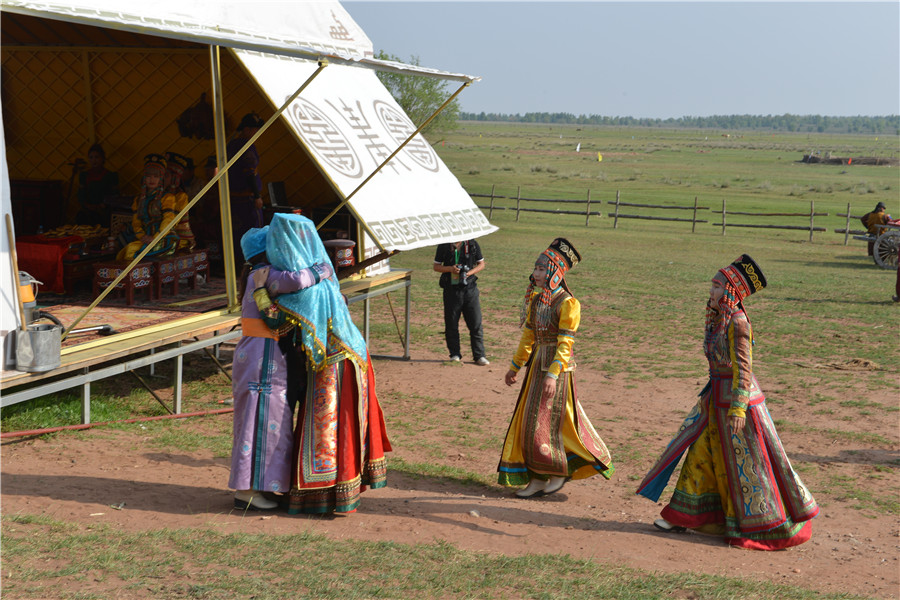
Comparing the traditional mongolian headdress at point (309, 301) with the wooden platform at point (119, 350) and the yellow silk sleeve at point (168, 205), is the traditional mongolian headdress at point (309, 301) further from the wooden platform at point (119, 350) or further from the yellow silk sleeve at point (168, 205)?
the yellow silk sleeve at point (168, 205)

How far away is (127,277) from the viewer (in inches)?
281

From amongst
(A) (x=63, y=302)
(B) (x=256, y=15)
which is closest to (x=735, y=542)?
(A) (x=63, y=302)

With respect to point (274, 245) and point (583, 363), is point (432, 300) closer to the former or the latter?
point (583, 363)

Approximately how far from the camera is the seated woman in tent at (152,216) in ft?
25.2

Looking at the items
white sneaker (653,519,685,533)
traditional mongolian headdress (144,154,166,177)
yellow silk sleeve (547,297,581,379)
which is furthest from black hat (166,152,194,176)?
white sneaker (653,519,685,533)

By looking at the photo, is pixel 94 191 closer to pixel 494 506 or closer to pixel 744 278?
pixel 494 506

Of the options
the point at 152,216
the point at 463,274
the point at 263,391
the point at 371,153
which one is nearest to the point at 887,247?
the point at 463,274

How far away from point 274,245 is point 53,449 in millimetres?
2342

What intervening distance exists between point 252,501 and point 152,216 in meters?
3.95

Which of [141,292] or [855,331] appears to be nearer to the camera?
[141,292]

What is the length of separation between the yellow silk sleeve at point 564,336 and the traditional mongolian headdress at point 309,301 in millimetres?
1281

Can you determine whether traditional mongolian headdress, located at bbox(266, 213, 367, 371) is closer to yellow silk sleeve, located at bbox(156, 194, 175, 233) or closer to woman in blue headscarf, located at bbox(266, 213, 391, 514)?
woman in blue headscarf, located at bbox(266, 213, 391, 514)

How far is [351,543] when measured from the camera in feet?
14.4

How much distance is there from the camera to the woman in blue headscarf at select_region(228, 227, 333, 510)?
4.57m
